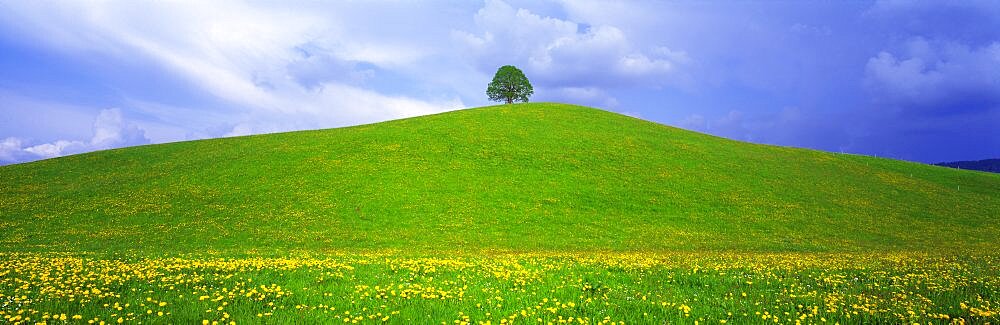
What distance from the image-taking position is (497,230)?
110ft

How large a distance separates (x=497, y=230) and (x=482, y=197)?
7.34 metres

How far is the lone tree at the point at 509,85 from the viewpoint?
107000 mm

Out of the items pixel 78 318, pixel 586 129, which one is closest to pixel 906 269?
pixel 78 318

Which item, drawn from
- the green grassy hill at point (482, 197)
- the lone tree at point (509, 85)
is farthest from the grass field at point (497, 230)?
the lone tree at point (509, 85)

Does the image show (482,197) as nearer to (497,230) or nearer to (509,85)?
(497,230)

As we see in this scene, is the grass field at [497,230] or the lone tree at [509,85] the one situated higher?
the lone tree at [509,85]

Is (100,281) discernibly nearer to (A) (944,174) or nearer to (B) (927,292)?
(B) (927,292)

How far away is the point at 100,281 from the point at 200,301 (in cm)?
385

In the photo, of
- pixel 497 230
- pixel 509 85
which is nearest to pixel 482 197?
pixel 497 230

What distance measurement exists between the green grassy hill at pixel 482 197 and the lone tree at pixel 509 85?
45.2 m

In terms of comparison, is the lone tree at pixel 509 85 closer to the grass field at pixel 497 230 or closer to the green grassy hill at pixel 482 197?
the grass field at pixel 497 230

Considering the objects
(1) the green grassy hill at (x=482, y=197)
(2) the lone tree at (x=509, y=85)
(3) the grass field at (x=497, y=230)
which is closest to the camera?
(3) the grass field at (x=497, y=230)

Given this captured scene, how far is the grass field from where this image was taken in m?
10.6

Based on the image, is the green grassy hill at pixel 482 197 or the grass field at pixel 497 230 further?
the green grassy hill at pixel 482 197
